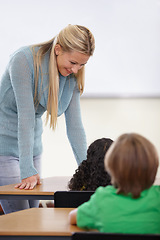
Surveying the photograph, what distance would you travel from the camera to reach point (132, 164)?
1.22 meters

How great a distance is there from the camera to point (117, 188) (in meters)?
1.30

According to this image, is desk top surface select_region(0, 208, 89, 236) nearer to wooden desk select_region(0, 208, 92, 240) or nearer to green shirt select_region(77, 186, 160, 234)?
wooden desk select_region(0, 208, 92, 240)

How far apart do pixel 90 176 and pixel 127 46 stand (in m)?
2.32

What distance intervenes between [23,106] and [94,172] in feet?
1.87

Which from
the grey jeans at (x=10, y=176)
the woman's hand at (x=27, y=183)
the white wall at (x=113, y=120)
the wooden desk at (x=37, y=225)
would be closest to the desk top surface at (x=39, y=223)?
the wooden desk at (x=37, y=225)

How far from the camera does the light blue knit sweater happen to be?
2.13 m

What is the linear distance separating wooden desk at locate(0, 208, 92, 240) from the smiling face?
88 cm

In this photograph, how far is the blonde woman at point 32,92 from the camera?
2.13 meters

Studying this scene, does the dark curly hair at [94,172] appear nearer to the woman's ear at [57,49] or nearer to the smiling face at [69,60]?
the smiling face at [69,60]

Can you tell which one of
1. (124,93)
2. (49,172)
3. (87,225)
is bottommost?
(49,172)

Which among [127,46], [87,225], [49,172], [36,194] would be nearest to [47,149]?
[49,172]

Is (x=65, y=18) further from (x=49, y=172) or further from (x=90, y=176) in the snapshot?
(x=90, y=176)

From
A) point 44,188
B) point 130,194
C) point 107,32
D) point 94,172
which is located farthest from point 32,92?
point 107,32

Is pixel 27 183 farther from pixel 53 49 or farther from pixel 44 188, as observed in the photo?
pixel 53 49
